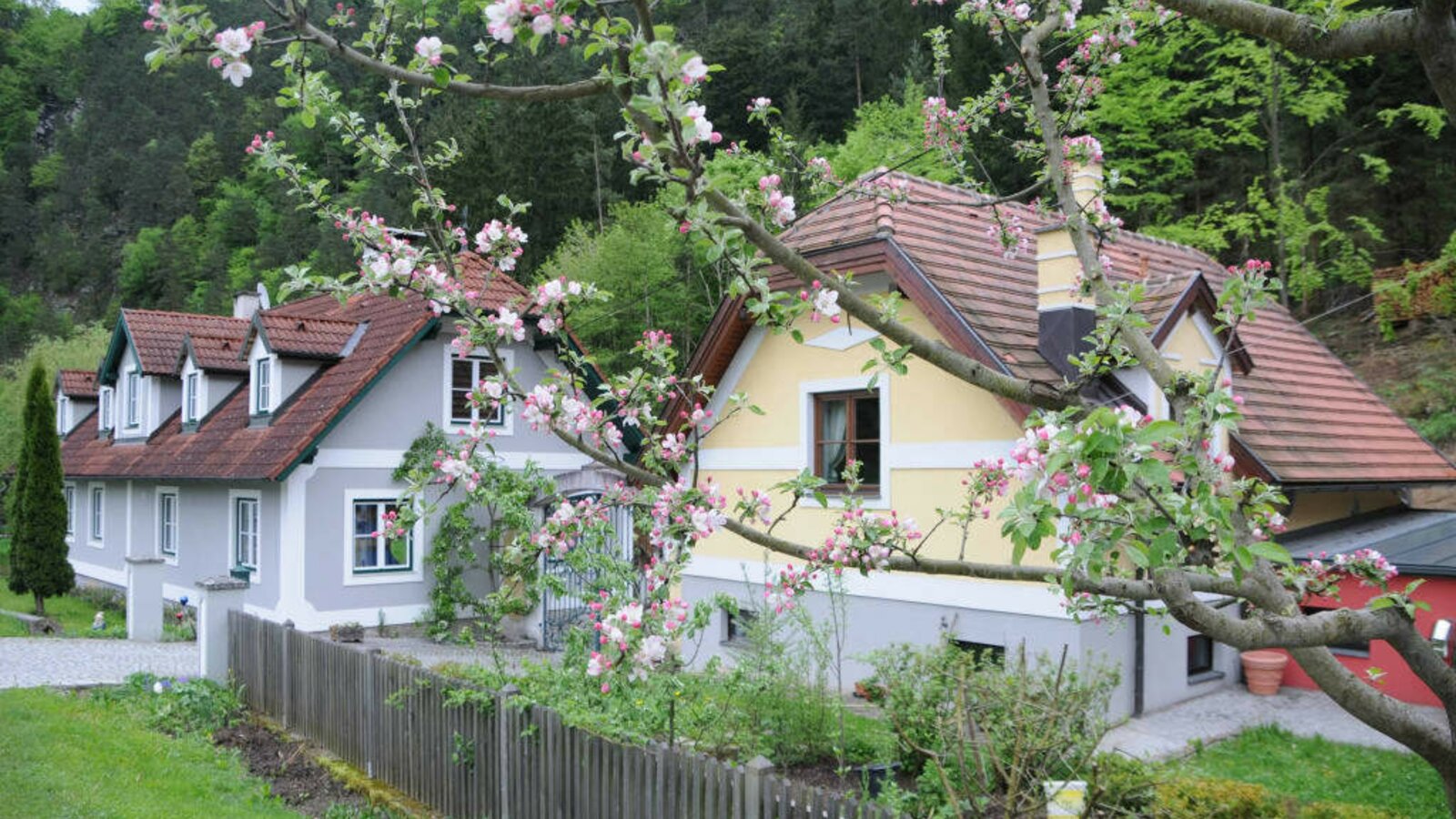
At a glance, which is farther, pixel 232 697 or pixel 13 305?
pixel 13 305

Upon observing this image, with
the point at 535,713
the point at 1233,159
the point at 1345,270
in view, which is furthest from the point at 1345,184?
the point at 535,713

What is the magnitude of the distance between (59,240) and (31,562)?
5599cm

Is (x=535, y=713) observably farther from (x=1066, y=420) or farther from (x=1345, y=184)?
(x=1345, y=184)

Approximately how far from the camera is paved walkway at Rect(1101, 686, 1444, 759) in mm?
9117

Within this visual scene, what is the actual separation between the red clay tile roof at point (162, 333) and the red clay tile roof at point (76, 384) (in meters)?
6.53

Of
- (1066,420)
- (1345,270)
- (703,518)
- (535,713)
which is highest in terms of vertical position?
(1345,270)

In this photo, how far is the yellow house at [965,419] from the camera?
32.8 feet

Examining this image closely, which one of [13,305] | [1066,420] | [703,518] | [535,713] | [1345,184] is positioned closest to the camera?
[1066,420]

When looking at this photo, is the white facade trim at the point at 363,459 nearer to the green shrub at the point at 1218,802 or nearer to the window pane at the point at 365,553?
the window pane at the point at 365,553

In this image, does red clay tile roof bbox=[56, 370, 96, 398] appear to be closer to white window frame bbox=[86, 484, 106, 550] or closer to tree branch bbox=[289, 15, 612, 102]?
white window frame bbox=[86, 484, 106, 550]

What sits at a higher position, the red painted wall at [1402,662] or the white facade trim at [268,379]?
the white facade trim at [268,379]

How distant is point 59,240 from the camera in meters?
64.1

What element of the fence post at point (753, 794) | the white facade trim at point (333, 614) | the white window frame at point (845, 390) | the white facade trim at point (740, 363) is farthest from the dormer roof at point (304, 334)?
Answer: the fence post at point (753, 794)

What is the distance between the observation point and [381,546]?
16703 mm
